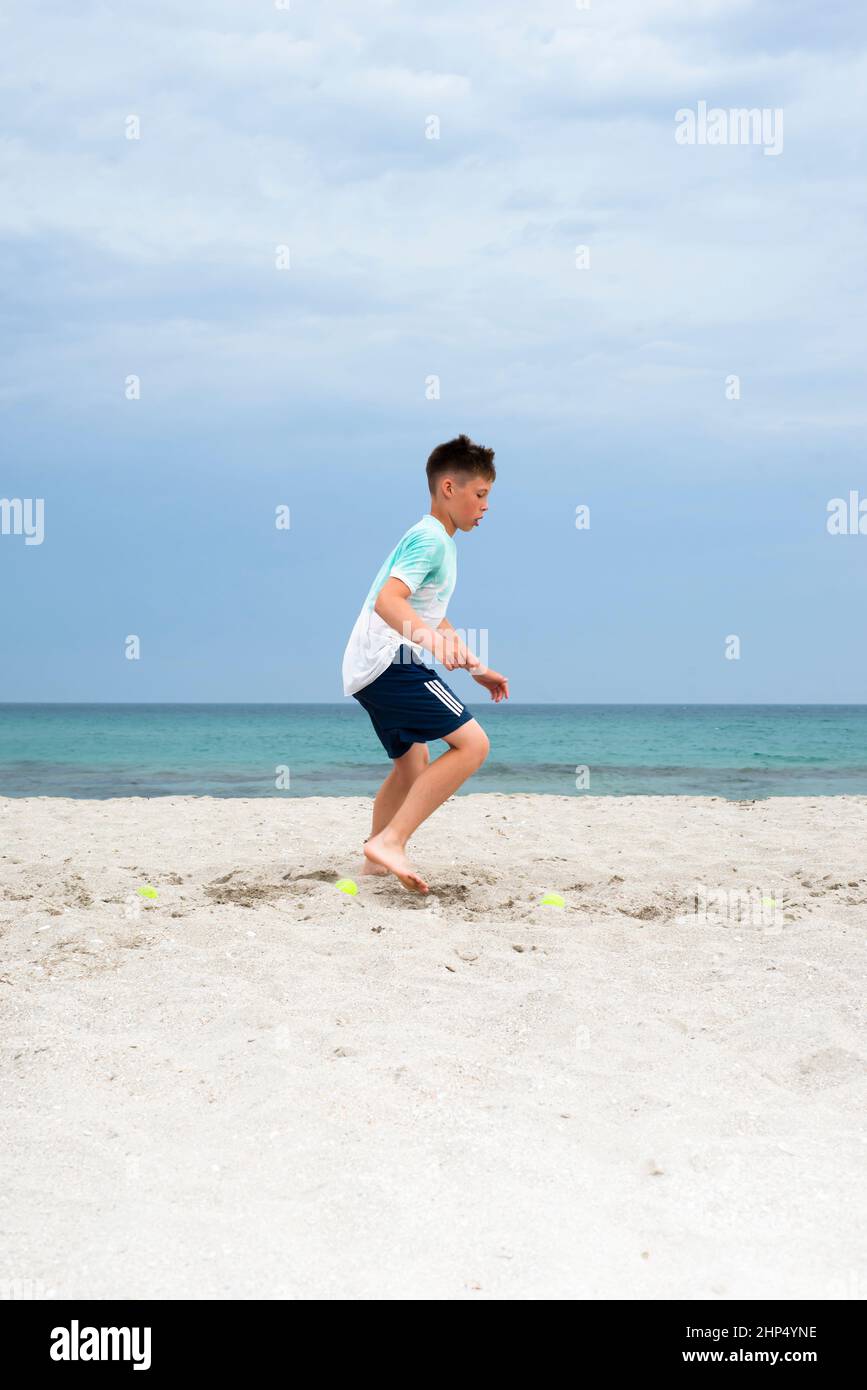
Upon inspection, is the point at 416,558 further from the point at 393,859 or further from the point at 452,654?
the point at 393,859

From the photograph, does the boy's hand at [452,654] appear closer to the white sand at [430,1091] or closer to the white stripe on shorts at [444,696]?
the white stripe on shorts at [444,696]

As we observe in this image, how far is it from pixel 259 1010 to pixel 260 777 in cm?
1202

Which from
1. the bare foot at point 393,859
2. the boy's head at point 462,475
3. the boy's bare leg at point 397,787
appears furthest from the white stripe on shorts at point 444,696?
the boy's head at point 462,475

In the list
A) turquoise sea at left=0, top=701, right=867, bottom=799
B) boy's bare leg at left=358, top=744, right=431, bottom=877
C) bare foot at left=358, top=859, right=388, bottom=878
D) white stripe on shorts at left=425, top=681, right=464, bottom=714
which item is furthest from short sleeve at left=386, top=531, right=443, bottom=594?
turquoise sea at left=0, top=701, right=867, bottom=799

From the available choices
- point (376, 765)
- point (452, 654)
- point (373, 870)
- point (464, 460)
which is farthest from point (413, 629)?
point (376, 765)

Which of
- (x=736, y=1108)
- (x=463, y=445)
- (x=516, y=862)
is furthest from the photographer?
(x=516, y=862)

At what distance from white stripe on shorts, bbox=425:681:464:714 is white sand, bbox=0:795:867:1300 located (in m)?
0.78

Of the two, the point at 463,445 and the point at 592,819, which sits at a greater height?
the point at 463,445

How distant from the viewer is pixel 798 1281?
163 centimetres

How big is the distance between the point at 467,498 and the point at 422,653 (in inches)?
27.3

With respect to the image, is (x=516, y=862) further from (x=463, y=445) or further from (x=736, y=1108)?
(x=736, y=1108)

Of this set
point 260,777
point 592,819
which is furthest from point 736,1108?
point 260,777

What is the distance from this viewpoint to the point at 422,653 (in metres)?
4.31
